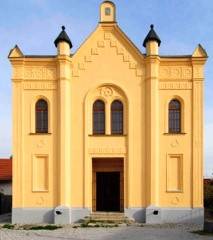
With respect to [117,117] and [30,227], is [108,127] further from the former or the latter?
[30,227]

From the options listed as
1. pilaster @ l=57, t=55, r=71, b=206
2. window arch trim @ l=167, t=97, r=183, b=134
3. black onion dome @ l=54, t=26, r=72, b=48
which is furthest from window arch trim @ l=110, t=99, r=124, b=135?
black onion dome @ l=54, t=26, r=72, b=48

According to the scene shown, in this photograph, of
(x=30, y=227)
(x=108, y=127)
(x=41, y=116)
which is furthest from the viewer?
(x=41, y=116)

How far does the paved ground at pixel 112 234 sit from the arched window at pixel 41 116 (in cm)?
516

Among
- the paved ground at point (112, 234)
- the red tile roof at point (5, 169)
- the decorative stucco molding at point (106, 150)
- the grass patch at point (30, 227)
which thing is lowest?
the grass patch at point (30, 227)

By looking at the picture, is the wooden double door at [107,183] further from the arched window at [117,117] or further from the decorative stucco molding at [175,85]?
the decorative stucco molding at [175,85]

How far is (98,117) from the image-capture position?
21219mm

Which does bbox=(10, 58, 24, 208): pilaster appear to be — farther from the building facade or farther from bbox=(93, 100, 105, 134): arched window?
bbox=(93, 100, 105, 134): arched window

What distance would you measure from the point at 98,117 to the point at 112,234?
21.1 ft

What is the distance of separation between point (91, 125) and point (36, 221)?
551 cm

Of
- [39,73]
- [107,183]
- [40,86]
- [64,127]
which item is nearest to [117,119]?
[64,127]

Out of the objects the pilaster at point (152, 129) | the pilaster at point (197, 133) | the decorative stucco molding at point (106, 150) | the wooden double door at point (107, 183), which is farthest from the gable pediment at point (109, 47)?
the wooden double door at point (107, 183)

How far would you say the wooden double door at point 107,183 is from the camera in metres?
21.7

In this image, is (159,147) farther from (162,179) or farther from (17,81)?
(17,81)

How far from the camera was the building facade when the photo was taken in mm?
20516
